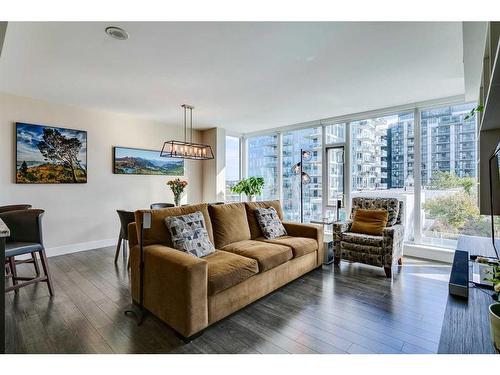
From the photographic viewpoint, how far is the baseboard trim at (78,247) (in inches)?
164

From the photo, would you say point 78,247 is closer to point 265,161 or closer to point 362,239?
point 265,161

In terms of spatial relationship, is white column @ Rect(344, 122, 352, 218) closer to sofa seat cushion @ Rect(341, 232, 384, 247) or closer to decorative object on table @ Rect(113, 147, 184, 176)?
sofa seat cushion @ Rect(341, 232, 384, 247)

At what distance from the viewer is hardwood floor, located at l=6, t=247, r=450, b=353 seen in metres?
1.90

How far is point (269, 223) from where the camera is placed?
3.49 meters

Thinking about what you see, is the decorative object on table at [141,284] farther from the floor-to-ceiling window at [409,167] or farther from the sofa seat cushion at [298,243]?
the floor-to-ceiling window at [409,167]

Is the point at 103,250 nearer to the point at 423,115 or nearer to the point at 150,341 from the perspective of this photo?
the point at 150,341

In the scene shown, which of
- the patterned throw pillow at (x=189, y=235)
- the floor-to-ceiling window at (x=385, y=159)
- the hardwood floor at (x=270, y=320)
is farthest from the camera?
the floor-to-ceiling window at (x=385, y=159)

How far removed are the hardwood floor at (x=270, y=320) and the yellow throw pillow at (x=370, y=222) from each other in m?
0.64

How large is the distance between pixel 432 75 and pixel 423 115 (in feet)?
4.35

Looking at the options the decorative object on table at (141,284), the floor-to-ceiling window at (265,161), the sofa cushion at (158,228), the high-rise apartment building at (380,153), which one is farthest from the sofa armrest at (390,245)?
the floor-to-ceiling window at (265,161)

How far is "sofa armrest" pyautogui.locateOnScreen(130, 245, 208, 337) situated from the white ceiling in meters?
1.92

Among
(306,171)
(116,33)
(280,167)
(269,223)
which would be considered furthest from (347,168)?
(116,33)

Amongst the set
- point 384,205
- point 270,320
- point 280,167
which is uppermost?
point 280,167

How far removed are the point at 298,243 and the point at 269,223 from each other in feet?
1.67
